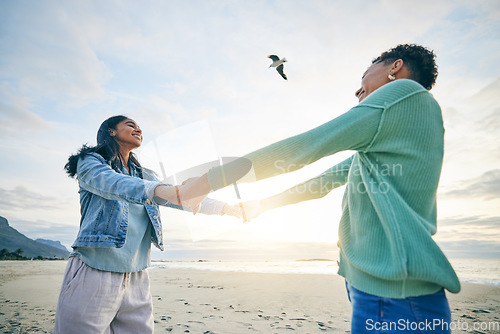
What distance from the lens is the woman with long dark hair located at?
1787 mm

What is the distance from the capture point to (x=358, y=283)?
121cm

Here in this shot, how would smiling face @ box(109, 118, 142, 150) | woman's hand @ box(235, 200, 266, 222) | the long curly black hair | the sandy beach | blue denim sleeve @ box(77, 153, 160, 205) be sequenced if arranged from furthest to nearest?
the sandy beach < smiling face @ box(109, 118, 142, 150) < woman's hand @ box(235, 200, 266, 222) < the long curly black hair < blue denim sleeve @ box(77, 153, 160, 205)

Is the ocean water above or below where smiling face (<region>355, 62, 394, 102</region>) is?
below

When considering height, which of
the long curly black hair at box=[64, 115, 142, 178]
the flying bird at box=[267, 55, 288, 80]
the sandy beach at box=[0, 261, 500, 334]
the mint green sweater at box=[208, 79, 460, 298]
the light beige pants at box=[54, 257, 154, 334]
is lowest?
the sandy beach at box=[0, 261, 500, 334]

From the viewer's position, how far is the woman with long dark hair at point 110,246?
1.79 metres

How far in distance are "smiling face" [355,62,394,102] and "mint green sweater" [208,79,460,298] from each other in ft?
1.42

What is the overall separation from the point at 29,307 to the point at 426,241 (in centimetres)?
778

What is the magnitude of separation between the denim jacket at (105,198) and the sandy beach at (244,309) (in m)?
3.10

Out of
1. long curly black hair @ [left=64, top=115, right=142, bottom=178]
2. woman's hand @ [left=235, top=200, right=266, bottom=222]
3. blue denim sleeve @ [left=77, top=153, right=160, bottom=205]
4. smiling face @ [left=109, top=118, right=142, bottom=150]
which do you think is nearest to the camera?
blue denim sleeve @ [left=77, top=153, right=160, bottom=205]

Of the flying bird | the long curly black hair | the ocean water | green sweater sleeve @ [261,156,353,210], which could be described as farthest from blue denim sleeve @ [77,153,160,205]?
the ocean water

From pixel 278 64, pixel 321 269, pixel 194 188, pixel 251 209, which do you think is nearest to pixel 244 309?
pixel 251 209

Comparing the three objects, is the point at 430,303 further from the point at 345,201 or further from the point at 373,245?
the point at 345,201

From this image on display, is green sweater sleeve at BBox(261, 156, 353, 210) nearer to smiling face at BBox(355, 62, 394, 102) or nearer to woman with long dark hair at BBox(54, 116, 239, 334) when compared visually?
smiling face at BBox(355, 62, 394, 102)

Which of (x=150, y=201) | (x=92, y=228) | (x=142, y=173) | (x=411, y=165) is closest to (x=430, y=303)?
(x=411, y=165)
